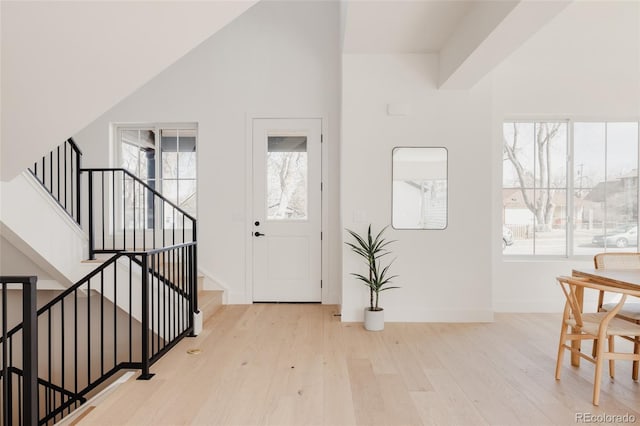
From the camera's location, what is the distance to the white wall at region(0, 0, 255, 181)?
1.94 m

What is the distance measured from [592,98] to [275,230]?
157 inches

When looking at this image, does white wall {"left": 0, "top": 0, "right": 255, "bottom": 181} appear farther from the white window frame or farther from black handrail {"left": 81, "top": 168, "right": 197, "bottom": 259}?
the white window frame

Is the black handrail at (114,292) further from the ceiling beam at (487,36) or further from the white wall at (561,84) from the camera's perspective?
the white wall at (561,84)

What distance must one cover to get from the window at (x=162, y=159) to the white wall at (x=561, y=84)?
373 centimetres

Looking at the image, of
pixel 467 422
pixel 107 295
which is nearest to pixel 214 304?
pixel 107 295

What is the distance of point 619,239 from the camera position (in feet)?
15.1

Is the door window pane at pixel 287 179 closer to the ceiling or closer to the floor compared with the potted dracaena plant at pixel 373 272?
closer to the ceiling

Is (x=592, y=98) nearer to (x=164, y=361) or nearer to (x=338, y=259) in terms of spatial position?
(x=338, y=259)

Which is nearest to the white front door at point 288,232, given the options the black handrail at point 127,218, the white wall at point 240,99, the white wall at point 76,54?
the white wall at point 240,99

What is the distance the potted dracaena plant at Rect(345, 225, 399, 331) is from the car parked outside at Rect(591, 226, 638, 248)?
2.56 metres

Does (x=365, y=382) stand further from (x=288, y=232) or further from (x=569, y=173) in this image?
(x=569, y=173)

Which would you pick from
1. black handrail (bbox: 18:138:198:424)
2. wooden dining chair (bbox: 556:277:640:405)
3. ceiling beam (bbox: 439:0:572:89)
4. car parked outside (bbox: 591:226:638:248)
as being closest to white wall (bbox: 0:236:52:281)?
black handrail (bbox: 18:138:198:424)

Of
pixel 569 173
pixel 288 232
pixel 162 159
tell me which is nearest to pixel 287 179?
pixel 288 232

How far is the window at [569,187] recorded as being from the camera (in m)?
4.59
